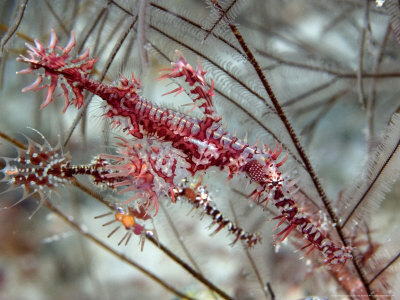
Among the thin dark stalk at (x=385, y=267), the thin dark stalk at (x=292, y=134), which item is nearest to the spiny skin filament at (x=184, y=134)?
the thin dark stalk at (x=292, y=134)

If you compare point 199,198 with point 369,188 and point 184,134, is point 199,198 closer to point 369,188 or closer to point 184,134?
point 184,134

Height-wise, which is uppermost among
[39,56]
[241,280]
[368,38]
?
[368,38]

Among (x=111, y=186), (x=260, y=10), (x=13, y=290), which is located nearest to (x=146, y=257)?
(x=13, y=290)

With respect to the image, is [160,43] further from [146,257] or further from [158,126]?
[146,257]

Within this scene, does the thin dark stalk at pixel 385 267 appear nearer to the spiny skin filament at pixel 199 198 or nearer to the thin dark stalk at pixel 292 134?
the thin dark stalk at pixel 292 134

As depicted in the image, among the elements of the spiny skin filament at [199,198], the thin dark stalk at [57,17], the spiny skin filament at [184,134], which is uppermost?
the thin dark stalk at [57,17]

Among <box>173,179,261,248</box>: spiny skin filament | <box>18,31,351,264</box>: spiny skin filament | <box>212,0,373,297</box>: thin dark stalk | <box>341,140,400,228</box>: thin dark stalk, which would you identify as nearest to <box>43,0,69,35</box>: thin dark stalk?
<box>18,31,351,264</box>: spiny skin filament

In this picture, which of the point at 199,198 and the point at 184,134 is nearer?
the point at 184,134

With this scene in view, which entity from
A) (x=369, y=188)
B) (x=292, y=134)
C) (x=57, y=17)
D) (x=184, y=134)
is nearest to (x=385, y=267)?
(x=369, y=188)
